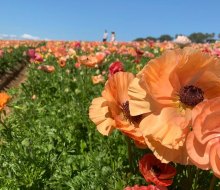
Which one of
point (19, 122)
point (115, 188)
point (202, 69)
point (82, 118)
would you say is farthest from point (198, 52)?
point (19, 122)

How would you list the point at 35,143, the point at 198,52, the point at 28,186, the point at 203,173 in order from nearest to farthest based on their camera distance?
the point at 198,52 → the point at 203,173 → the point at 28,186 → the point at 35,143

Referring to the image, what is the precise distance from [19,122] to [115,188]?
3271mm

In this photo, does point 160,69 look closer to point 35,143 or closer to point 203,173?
point 203,173

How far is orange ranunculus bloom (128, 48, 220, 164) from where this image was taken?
4.11 feet

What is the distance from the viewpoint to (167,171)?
159 cm

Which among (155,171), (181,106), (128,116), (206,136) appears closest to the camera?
(206,136)

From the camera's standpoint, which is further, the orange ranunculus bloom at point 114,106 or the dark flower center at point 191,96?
the orange ranunculus bloom at point 114,106

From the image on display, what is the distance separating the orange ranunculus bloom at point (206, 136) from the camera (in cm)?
114

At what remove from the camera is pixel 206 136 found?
1.16 meters

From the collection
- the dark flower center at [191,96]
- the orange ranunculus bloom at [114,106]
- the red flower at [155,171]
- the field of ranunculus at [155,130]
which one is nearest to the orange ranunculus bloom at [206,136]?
the field of ranunculus at [155,130]

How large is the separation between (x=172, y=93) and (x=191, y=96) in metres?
0.06

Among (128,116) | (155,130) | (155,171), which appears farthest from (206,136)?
(128,116)

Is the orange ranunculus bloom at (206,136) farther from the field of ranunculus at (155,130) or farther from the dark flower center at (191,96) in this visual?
the dark flower center at (191,96)

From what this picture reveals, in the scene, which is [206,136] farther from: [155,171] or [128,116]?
[128,116]
